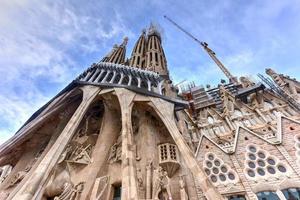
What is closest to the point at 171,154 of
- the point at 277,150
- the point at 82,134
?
the point at 277,150

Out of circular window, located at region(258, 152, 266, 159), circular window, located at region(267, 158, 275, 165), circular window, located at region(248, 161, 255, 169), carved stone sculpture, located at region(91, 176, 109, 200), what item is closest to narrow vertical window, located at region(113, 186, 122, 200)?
carved stone sculpture, located at region(91, 176, 109, 200)

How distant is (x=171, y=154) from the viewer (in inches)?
329

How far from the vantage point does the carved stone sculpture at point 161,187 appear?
657cm

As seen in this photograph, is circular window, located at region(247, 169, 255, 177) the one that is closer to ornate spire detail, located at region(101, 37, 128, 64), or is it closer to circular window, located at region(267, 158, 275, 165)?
circular window, located at region(267, 158, 275, 165)

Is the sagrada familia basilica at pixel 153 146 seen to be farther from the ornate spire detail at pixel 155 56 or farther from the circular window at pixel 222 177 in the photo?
the ornate spire detail at pixel 155 56

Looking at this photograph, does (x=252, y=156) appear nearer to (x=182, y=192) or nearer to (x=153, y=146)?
(x=182, y=192)

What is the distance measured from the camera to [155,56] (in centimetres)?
2267

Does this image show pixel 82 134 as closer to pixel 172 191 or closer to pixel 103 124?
pixel 103 124

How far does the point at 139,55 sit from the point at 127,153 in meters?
18.2

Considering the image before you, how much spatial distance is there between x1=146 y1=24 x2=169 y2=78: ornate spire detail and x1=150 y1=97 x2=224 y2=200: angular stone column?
8.91 m

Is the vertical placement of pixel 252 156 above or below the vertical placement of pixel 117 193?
above

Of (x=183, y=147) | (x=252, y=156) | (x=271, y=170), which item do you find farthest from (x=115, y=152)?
(x=271, y=170)

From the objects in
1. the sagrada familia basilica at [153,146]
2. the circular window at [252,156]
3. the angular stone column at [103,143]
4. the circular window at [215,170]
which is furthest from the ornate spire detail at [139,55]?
the circular window at [252,156]

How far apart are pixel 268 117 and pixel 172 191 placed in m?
6.52
